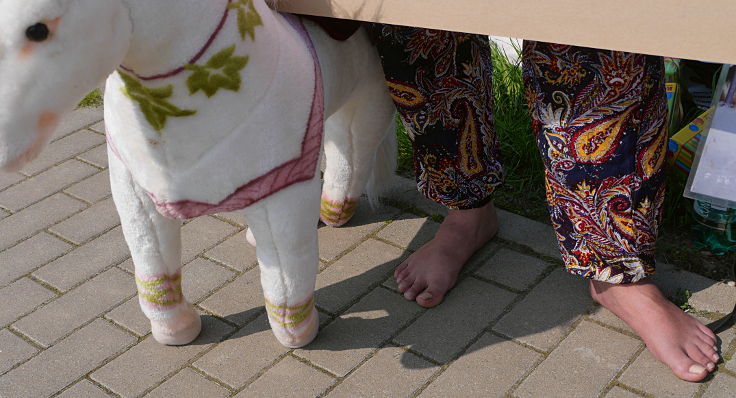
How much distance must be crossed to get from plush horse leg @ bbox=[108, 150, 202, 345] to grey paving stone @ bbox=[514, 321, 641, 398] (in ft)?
2.64

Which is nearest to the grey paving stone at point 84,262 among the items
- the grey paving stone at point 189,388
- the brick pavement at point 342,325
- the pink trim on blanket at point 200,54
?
the brick pavement at point 342,325

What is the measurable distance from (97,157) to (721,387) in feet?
6.88

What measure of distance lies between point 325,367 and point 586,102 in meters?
0.84

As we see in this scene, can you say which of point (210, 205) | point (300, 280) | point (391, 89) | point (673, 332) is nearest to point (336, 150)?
point (391, 89)

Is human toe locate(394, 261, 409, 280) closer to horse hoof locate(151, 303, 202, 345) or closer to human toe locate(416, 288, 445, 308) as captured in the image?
human toe locate(416, 288, 445, 308)

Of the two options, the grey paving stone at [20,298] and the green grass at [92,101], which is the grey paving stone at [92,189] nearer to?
the grey paving stone at [20,298]

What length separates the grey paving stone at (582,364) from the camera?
177 centimetres

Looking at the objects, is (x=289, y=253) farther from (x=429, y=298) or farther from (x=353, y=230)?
(x=353, y=230)

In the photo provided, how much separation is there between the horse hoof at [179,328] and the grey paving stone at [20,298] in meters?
0.40

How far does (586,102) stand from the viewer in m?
1.68

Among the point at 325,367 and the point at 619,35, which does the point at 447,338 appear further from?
the point at 619,35

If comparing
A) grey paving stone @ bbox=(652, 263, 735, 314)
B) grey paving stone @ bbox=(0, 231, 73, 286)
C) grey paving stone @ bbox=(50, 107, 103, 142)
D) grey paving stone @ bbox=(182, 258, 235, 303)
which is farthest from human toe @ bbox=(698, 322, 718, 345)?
grey paving stone @ bbox=(50, 107, 103, 142)

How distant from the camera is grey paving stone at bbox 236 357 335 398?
5.93 feet

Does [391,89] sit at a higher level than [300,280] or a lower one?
higher
